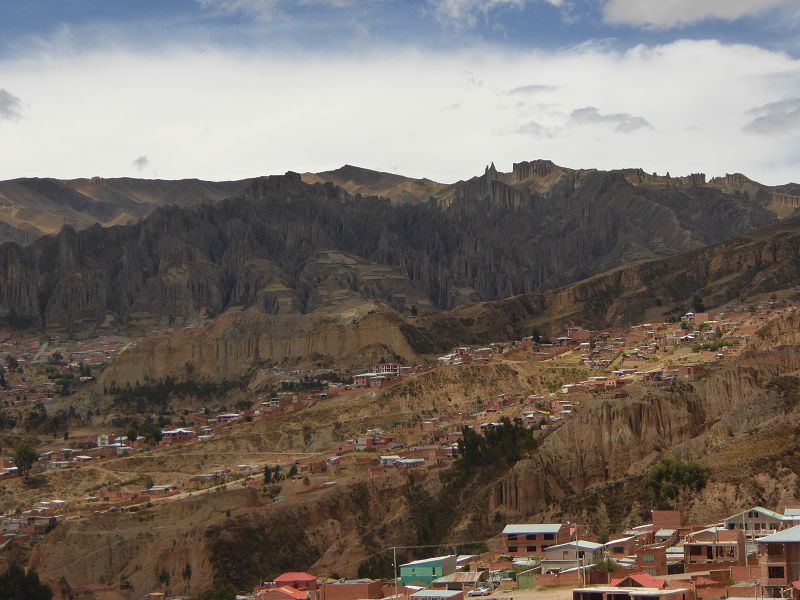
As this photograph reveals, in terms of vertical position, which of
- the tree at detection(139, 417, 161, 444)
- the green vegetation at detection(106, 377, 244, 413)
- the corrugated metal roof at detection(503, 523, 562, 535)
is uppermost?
the green vegetation at detection(106, 377, 244, 413)

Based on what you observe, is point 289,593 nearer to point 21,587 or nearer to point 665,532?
point 665,532

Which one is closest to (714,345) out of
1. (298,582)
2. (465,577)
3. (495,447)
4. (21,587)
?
(495,447)

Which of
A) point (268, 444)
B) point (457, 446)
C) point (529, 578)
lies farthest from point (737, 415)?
point (268, 444)

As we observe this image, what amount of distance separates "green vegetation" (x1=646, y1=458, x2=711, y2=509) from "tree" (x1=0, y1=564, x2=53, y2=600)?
120 feet

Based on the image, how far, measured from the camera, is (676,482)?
92375mm

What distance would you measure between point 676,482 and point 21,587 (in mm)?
38793

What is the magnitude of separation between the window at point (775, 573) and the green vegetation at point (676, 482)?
106 ft

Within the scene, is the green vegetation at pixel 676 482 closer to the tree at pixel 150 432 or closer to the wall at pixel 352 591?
the wall at pixel 352 591

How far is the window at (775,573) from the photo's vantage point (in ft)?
188

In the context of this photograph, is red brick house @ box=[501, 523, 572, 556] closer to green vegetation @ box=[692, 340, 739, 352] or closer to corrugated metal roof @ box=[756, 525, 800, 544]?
corrugated metal roof @ box=[756, 525, 800, 544]

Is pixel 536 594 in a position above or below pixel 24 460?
below

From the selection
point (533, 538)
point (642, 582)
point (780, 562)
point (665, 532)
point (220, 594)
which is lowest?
point (220, 594)

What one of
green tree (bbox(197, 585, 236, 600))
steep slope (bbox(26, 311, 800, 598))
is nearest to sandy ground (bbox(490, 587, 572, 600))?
steep slope (bbox(26, 311, 800, 598))

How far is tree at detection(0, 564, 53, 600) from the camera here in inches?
4045
